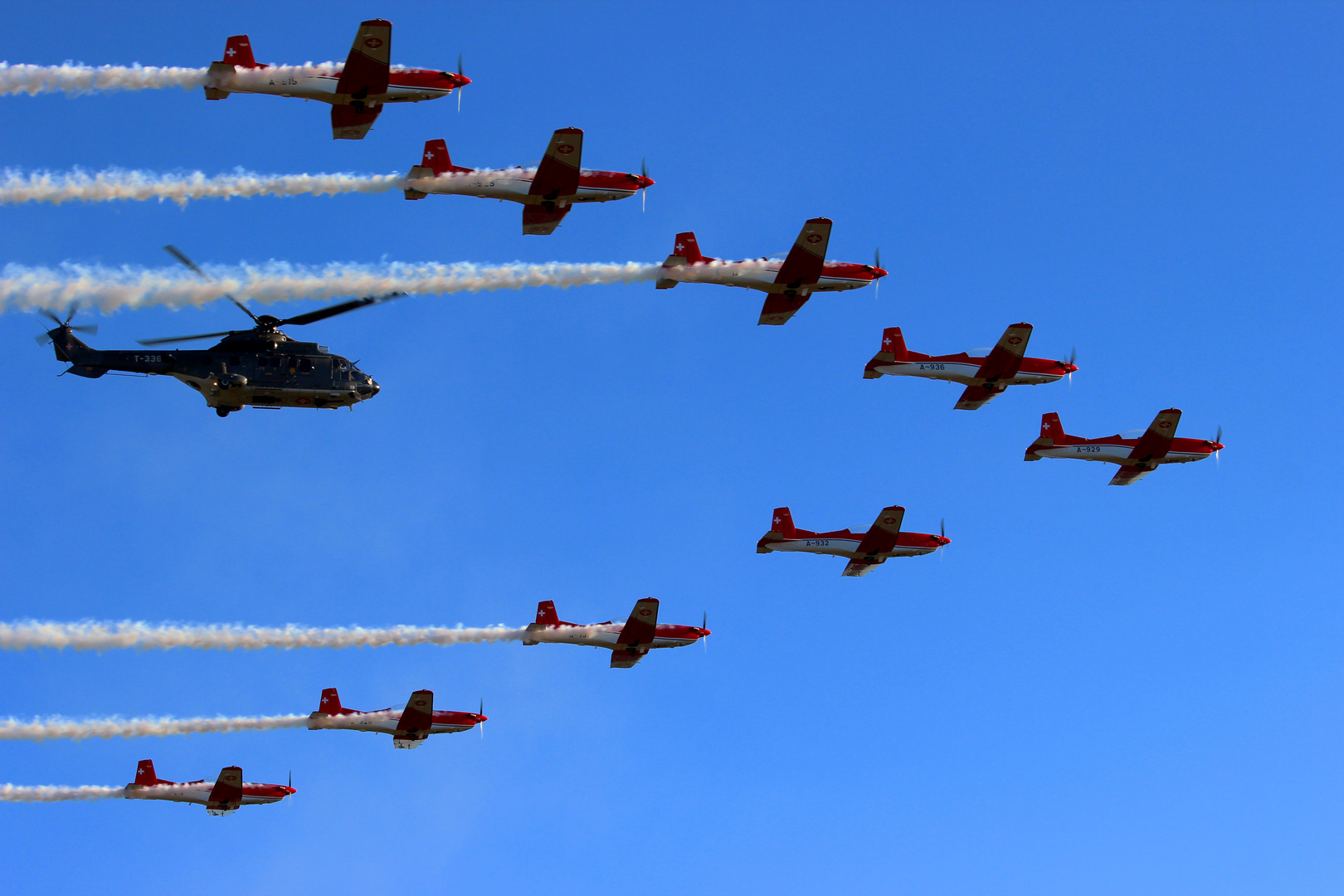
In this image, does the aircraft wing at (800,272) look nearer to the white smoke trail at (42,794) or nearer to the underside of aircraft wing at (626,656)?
the underside of aircraft wing at (626,656)

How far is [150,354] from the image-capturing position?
49.5m

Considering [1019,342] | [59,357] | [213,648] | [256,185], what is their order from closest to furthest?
[256,185]
[59,357]
[213,648]
[1019,342]

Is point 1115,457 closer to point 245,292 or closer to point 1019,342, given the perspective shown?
point 1019,342

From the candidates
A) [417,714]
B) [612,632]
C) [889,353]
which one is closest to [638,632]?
[612,632]

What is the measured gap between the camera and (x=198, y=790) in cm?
6475

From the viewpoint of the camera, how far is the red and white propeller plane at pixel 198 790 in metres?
64.1

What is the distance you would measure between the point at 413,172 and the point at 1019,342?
29441 mm

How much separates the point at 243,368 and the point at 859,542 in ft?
103

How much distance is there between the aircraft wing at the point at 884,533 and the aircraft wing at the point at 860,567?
28.8 inches

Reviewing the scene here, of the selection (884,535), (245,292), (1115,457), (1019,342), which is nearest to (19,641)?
(245,292)

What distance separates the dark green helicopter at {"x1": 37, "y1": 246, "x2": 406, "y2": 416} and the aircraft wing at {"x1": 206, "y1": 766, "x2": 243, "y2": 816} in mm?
23099

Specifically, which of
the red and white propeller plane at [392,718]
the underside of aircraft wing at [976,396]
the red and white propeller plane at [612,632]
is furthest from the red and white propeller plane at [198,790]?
the underside of aircraft wing at [976,396]

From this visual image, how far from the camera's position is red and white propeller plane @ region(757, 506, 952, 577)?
63219 mm

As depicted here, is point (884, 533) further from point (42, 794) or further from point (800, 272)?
point (42, 794)
